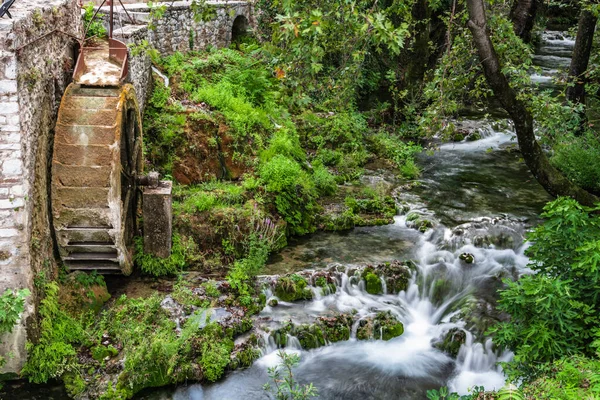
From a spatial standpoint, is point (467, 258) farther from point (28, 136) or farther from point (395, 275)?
point (28, 136)

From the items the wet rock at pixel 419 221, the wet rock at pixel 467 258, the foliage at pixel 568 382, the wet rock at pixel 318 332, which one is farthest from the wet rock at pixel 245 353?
the wet rock at pixel 419 221

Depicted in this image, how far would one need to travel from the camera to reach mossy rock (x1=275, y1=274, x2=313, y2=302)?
27.8ft

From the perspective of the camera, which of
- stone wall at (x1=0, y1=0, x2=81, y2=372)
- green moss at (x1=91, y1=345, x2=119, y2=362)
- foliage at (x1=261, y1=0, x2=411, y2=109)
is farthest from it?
green moss at (x1=91, y1=345, x2=119, y2=362)

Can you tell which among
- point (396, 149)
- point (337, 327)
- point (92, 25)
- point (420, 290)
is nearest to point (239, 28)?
point (396, 149)

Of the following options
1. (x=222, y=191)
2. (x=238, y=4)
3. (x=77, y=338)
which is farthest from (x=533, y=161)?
(x=238, y=4)

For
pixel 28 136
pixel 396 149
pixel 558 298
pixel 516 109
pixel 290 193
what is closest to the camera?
pixel 558 298

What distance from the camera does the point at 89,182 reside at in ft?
24.4

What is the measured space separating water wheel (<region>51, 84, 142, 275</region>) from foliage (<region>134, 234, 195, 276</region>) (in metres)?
0.56

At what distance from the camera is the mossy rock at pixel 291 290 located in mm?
8466

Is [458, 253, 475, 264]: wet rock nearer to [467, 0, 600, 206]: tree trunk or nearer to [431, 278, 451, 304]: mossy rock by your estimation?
[431, 278, 451, 304]: mossy rock

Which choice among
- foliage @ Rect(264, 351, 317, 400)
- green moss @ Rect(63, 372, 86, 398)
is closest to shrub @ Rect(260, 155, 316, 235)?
foliage @ Rect(264, 351, 317, 400)

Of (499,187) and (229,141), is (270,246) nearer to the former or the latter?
(229,141)

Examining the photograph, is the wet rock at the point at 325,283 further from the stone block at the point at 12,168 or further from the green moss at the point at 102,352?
the stone block at the point at 12,168

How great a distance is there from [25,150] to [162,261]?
2.67 meters
